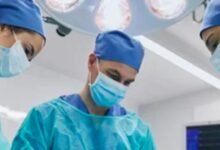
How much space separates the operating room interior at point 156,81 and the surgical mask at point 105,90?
84 cm

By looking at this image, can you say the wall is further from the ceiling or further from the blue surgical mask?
the blue surgical mask

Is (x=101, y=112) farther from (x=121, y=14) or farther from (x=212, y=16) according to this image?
(x=212, y=16)

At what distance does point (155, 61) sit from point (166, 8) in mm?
1674

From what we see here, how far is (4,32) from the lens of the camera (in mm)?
1374

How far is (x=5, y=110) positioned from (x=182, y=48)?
118 centimetres

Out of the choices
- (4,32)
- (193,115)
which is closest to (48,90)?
(193,115)

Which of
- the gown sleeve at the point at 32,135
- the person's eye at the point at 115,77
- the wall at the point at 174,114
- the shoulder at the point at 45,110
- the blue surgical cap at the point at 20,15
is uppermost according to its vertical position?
the wall at the point at 174,114

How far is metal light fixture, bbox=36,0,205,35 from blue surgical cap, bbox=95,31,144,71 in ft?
0.18

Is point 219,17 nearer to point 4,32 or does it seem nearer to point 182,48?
point 4,32

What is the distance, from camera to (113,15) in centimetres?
161

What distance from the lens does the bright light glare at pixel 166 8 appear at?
1539 millimetres

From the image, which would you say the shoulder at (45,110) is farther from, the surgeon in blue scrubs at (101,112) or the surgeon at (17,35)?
the surgeon at (17,35)

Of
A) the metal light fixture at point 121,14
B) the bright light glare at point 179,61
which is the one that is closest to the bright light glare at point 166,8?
the metal light fixture at point 121,14

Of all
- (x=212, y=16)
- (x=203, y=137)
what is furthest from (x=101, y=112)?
(x=203, y=137)
